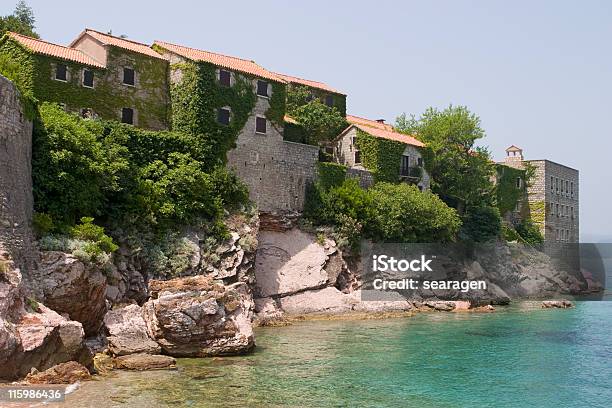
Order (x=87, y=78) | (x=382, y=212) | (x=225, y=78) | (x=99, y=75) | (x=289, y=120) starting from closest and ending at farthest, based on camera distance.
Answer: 1. (x=87, y=78)
2. (x=99, y=75)
3. (x=225, y=78)
4. (x=382, y=212)
5. (x=289, y=120)

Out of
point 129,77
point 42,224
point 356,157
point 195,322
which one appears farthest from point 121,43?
point 195,322

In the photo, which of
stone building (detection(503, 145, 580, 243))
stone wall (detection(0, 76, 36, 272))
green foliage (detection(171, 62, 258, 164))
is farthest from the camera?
stone building (detection(503, 145, 580, 243))

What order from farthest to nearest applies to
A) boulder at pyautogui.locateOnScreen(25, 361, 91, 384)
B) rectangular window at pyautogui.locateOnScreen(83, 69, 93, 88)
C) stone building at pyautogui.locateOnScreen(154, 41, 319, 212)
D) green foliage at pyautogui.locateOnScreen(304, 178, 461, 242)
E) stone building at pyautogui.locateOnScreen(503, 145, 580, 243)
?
stone building at pyautogui.locateOnScreen(503, 145, 580, 243) → green foliage at pyautogui.locateOnScreen(304, 178, 461, 242) → stone building at pyautogui.locateOnScreen(154, 41, 319, 212) → rectangular window at pyautogui.locateOnScreen(83, 69, 93, 88) → boulder at pyautogui.locateOnScreen(25, 361, 91, 384)

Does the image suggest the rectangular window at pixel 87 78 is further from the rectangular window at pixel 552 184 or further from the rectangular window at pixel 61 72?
the rectangular window at pixel 552 184

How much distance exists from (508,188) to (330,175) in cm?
3202

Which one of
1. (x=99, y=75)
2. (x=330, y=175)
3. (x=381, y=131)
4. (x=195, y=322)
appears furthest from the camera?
(x=381, y=131)

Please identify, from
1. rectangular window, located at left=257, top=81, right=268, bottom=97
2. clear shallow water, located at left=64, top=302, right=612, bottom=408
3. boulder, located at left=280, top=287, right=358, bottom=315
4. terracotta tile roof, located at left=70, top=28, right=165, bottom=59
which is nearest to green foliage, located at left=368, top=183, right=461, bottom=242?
boulder, located at left=280, top=287, right=358, bottom=315

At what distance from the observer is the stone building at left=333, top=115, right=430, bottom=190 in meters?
50.3

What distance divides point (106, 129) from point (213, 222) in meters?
7.92

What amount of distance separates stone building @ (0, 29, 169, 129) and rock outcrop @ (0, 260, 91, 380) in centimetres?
1772

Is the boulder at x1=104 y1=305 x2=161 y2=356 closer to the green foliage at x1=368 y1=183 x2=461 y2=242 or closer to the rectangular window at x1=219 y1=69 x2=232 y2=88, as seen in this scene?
the rectangular window at x1=219 y1=69 x2=232 y2=88

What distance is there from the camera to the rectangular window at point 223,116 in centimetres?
3975

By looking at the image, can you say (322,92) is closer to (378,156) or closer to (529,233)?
(378,156)

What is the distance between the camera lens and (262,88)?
140 feet
